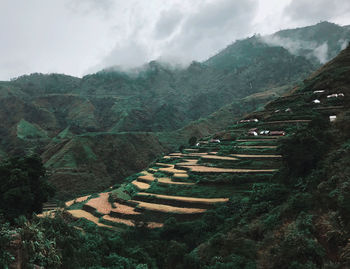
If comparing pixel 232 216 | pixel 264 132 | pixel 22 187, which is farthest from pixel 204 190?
pixel 264 132

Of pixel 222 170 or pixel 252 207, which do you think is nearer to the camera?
pixel 252 207

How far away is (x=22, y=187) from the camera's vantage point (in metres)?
20.7

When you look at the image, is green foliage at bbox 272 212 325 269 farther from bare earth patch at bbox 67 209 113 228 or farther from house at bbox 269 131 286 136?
house at bbox 269 131 286 136

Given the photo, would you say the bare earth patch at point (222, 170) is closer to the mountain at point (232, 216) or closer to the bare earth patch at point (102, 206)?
the mountain at point (232, 216)

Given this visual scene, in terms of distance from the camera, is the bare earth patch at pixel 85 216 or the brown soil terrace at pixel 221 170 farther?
the bare earth patch at pixel 85 216

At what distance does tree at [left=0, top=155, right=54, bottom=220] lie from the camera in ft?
66.0

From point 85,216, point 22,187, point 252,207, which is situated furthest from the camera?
point 85,216

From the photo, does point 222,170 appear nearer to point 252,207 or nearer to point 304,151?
point 252,207

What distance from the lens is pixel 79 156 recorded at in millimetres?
79812

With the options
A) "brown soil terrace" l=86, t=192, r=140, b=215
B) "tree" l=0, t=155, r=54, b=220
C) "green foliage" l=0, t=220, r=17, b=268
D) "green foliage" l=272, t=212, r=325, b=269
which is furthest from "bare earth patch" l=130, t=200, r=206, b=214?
"green foliage" l=0, t=220, r=17, b=268

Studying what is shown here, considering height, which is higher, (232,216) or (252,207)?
(252,207)

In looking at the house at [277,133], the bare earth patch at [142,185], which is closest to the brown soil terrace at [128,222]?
the bare earth patch at [142,185]

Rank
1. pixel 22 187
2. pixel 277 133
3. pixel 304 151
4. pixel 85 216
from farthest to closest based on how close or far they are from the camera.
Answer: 1. pixel 277 133
2. pixel 85 216
3. pixel 22 187
4. pixel 304 151

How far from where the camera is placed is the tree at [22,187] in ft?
66.0
